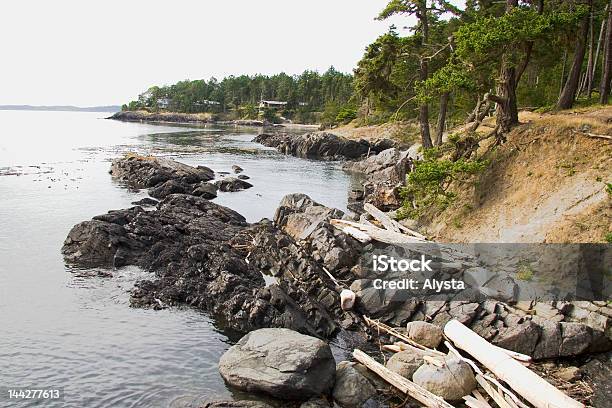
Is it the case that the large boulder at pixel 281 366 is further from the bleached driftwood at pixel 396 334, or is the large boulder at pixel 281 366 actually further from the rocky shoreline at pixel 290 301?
the bleached driftwood at pixel 396 334

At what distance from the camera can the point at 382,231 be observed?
2506 centimetres

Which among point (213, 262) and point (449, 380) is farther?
point (213, 262)

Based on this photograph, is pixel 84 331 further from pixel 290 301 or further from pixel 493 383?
pixel 493 383

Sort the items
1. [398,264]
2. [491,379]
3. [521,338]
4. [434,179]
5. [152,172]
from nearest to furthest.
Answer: [491,379]
[521,338]
[398,264]
[434,179]
[152,172]

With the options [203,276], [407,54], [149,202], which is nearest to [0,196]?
[149,202]

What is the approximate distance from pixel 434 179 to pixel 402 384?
13320 millimetres

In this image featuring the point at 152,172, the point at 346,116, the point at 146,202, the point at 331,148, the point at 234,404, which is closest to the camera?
the point at 234,404

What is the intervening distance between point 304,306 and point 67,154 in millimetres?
64997

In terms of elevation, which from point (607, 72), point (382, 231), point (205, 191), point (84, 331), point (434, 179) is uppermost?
point (607, 72)

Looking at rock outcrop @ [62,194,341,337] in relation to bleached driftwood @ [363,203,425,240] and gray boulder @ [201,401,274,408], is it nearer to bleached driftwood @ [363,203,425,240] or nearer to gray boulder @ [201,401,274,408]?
gray boulder @ [201,401,274,408]

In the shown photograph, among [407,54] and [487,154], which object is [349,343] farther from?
[407,54]

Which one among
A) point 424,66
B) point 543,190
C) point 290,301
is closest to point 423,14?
→ point 424,66

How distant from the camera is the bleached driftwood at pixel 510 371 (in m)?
12.5

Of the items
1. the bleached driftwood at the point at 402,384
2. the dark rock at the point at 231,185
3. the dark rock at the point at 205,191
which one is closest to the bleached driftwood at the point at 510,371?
the bleached driftwood at the point at 402,384
